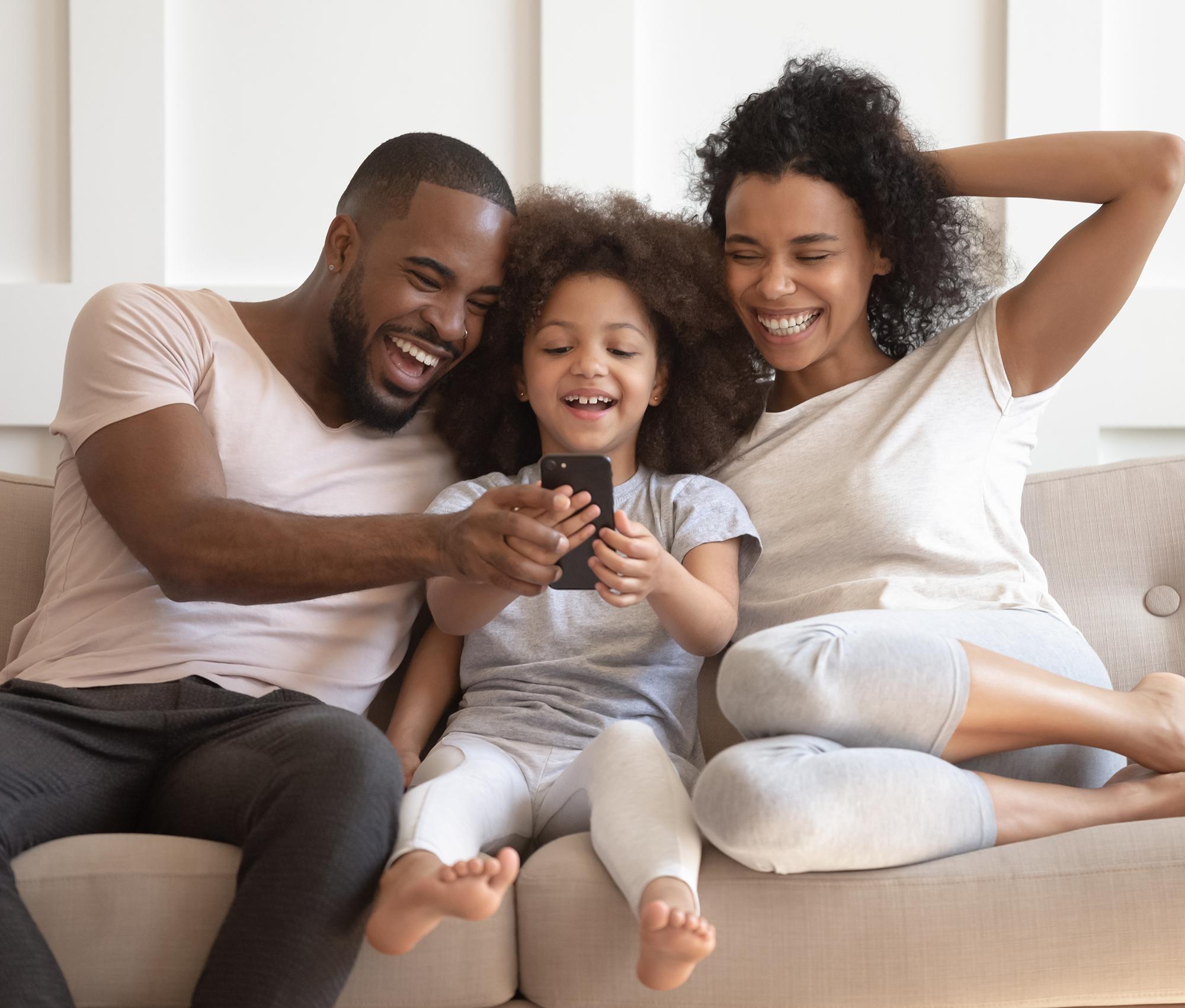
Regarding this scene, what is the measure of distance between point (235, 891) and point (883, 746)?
2.30 feet

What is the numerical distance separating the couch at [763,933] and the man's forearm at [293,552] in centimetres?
31

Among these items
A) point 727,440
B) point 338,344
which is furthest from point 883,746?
point 338,344

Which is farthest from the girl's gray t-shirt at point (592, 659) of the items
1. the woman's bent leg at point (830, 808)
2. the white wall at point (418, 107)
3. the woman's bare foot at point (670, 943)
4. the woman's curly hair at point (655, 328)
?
the white wall at point (418, 107)

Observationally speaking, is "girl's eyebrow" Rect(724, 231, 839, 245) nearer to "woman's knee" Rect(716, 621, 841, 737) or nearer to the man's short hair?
the man's short hair

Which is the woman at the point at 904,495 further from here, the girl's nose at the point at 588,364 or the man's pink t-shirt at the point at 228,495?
the man's pink t-shirt at the point at 228,495

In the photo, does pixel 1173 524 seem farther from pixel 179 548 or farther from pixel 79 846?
pixel 79 846

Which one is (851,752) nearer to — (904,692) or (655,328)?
(904,692)

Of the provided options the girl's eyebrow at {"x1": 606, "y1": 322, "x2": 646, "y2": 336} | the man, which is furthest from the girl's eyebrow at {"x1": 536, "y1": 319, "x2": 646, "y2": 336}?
the man

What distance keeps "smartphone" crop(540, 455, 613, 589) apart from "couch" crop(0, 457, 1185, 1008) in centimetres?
34

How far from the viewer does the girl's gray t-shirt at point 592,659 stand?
1524mm

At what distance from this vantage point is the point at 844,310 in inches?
67.1

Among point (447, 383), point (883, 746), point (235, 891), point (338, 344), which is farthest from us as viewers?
point (447, 383)

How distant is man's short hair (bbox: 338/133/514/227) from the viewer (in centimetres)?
169

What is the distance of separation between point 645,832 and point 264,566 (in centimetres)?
54
